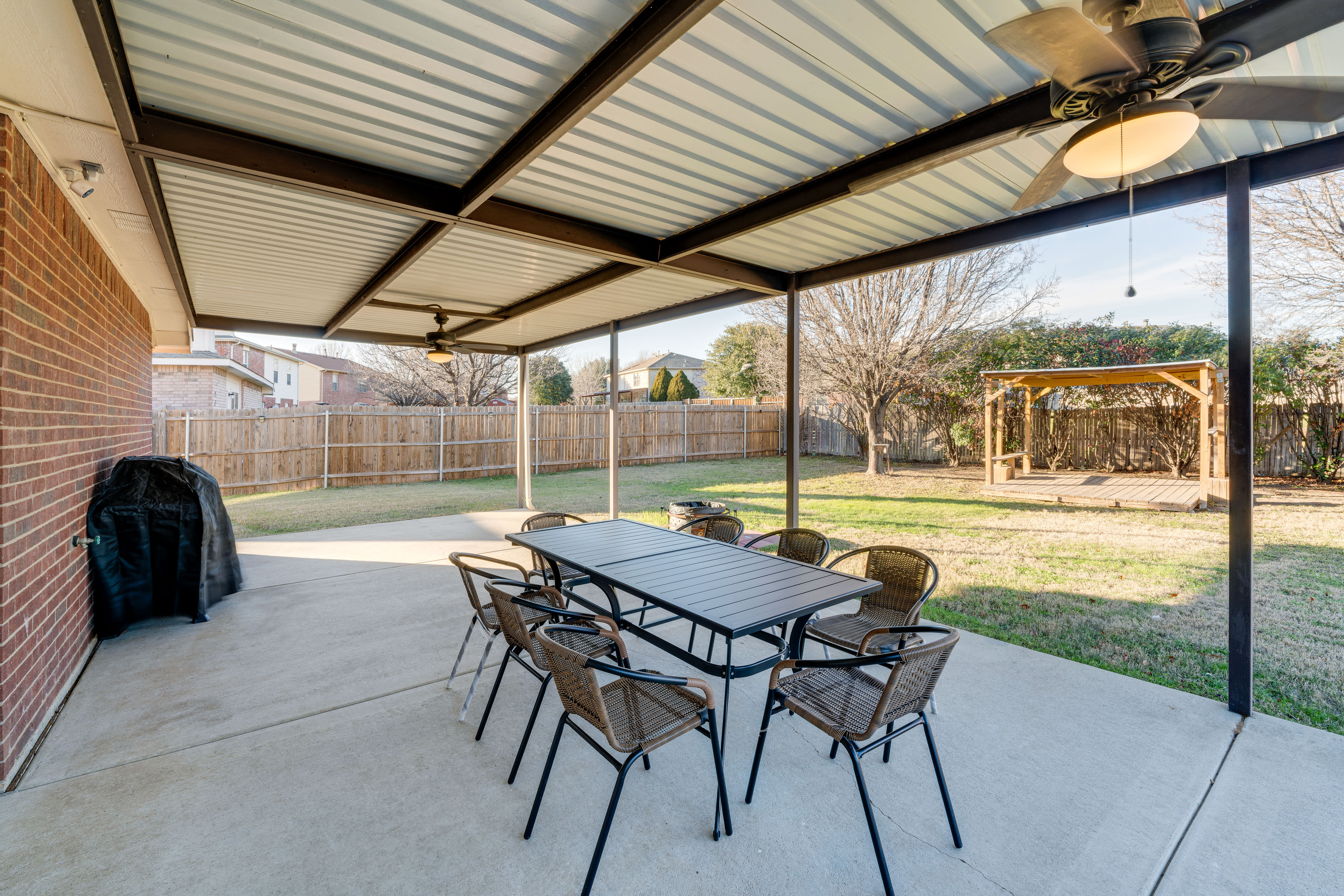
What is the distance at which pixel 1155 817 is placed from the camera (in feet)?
6.55

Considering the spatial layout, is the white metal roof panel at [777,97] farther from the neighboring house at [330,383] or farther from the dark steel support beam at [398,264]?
the neighboring house at [330,383]

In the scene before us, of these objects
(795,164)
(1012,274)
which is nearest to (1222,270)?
(1012,274)

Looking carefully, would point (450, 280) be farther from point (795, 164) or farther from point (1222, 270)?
point (1222, 270)

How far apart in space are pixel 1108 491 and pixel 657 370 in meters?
28.7

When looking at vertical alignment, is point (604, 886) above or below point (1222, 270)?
below

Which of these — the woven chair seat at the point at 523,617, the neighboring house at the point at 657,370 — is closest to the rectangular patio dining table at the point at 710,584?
the woven chair seat at the point at 523,617

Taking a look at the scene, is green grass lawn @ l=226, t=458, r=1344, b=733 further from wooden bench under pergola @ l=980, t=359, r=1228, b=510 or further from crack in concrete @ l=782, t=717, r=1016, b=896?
crack in concrete @ l=782, t=717, r=1016, b=896

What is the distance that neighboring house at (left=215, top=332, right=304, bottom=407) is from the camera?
69.2ft

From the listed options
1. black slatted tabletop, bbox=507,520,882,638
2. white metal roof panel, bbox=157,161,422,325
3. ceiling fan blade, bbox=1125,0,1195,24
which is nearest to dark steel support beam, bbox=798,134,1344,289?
ceiling fan blade, bbox=1125,0,1195,24

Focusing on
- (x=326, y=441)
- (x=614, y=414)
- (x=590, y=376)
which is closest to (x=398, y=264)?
(x=614, y=414)

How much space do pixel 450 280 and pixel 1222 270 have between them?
11705 mm

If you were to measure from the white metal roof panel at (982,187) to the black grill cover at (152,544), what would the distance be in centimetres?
420

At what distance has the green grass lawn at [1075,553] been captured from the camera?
343 cm

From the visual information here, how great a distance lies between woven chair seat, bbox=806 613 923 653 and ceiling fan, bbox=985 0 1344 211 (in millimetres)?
1857
